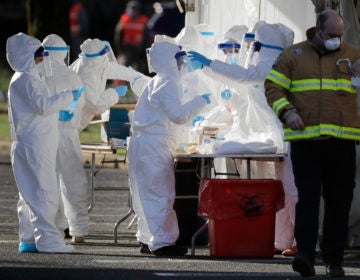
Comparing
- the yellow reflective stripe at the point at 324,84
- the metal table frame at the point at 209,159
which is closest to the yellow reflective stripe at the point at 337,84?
the yellow reflective stripe at the point at 324,84

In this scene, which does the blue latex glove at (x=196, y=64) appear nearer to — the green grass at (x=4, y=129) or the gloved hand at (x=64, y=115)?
the gloved hand at (x=64, y=115)

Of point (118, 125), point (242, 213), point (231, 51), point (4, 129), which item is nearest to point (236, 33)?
point (231, 51)

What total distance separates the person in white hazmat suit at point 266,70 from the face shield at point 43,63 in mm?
1253

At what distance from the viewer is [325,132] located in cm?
1146

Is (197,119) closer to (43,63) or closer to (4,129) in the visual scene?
(43,63)

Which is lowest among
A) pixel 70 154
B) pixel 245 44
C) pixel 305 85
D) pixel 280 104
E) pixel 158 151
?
pixel 70 154

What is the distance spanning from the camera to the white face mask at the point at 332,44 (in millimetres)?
11508

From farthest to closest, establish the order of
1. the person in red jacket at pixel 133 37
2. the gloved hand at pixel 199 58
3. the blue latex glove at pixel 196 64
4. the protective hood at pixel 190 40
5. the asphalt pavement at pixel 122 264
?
the person in red jacket at pixel 133 37 → the protective hood at pixel 190 40 → the blue latex glove at pixel 196 64 → the gloved hand at pixel 199 58 → the asphalt pavement at pixel 122 264

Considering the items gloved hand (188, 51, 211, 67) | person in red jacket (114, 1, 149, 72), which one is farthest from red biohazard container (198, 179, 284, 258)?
person in red jacket (114, 1, 149, 72)

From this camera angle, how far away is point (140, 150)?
13.4 metres

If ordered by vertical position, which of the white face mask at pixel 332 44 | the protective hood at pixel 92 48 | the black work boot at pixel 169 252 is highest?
the white face mask at pixel 332 44

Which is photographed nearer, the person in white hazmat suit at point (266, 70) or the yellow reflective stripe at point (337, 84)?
the yellow reflective stripe at point (337, 84)

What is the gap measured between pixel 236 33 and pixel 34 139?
2.26 metres

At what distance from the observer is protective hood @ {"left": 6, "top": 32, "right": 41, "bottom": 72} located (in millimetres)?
13352
